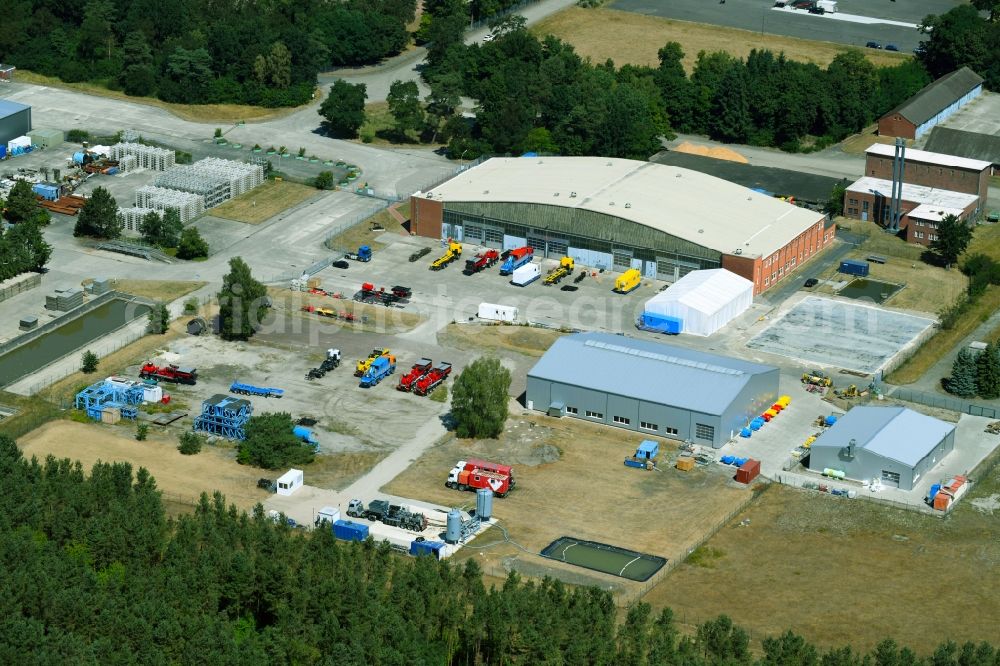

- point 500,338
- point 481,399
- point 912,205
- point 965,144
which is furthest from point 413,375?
point 965,144

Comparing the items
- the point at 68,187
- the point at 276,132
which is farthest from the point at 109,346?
the point at 276,132

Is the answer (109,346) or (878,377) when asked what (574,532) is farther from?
(109,346)

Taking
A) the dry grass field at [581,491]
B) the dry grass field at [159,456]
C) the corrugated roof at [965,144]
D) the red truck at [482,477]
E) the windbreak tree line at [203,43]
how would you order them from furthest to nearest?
the windbreak tree line at [203,43]
the corrugated roof at [965,144]
the dry grass field at [159,456]
the red truck at [482,477]
the dry grass field at [581,491]

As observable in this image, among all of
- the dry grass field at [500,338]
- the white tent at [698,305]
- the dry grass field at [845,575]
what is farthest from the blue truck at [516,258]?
the dry grass field at [845,575]

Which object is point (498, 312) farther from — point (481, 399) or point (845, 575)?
point (845, 575)

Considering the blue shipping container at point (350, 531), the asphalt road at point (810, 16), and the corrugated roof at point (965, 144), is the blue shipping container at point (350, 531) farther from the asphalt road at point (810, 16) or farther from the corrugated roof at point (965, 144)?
the asphalt road at point (810, 16)

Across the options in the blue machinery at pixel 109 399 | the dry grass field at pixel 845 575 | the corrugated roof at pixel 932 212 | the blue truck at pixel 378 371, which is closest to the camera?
the dry grass field at pixel 845 575

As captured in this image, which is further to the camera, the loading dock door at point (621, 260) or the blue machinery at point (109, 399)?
the loading dock door at point (621, 260)
